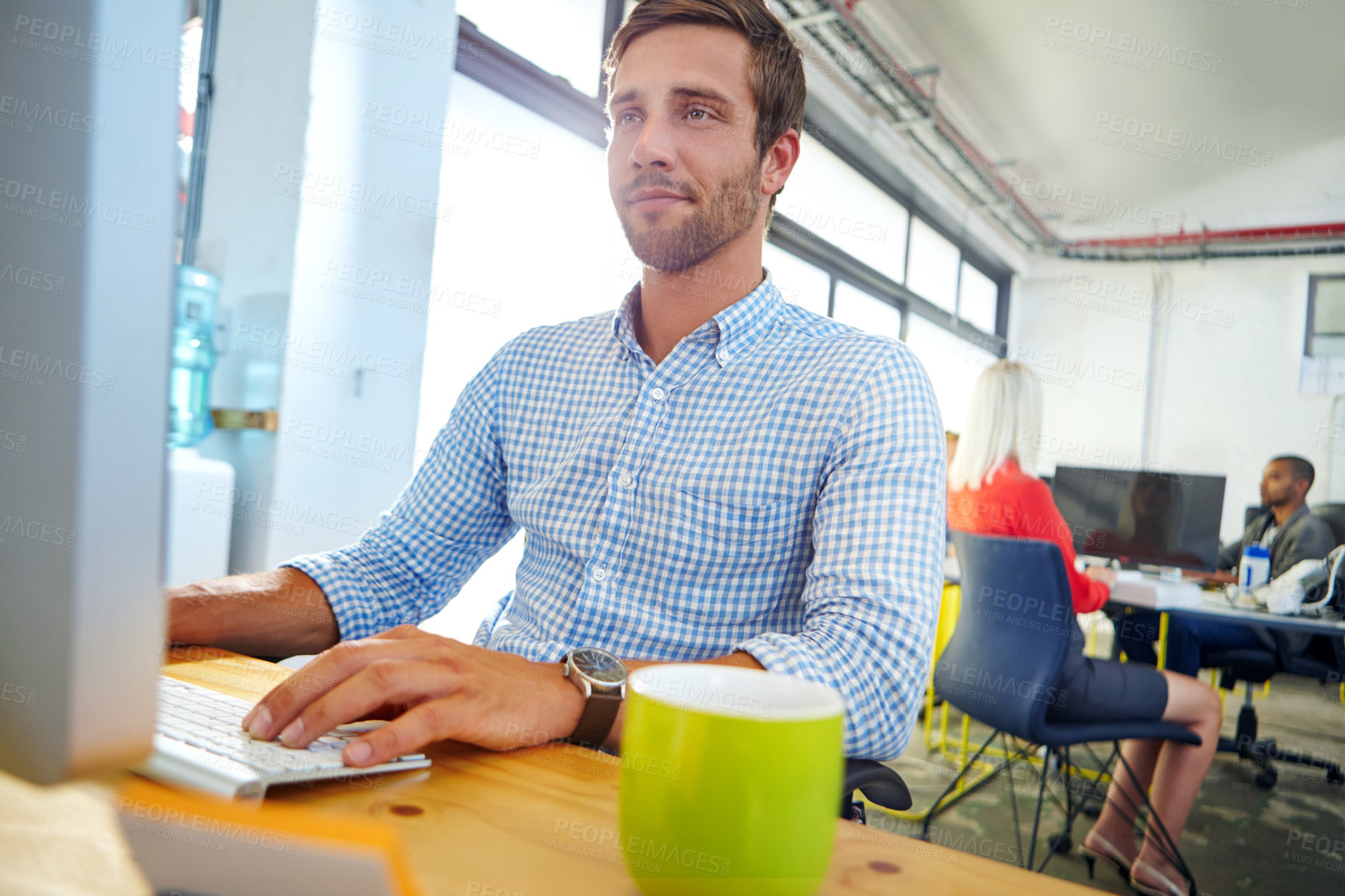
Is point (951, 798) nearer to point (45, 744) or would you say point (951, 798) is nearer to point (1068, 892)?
point (1068, 892)

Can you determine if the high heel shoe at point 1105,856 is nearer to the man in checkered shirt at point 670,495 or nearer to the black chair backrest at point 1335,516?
the man in checkered shirt at point 670,495

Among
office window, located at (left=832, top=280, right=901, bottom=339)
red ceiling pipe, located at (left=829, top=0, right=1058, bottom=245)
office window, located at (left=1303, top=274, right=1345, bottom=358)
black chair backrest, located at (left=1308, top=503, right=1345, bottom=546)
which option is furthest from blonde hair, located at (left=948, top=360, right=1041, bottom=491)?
office window, located at (left=1303, top=274, right=1345, bottom=358)

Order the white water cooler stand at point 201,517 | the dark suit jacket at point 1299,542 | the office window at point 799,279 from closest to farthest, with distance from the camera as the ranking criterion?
1. the white water cooler stand at point 201,517
2. the dark suit jacket at point 1299,542
3. the office window at point 799,279

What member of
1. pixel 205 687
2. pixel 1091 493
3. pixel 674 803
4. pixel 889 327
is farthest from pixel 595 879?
pixel 889 327

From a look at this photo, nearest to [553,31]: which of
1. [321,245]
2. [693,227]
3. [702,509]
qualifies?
[321,245]

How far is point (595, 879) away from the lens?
1.25 ft

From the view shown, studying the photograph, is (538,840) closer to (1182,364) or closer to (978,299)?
(978,299)

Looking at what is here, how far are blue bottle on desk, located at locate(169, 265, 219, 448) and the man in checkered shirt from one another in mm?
1278

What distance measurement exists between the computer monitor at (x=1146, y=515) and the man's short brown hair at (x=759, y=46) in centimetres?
261

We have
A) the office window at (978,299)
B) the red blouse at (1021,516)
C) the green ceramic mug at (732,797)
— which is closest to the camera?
the green ceramic mug at (732,797)

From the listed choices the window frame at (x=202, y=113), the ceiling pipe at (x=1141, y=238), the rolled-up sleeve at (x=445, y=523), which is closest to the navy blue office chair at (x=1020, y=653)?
the rolled-up sleeve at (x=445, y=523)

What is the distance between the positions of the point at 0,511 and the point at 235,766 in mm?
217

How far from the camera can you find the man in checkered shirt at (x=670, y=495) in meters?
0.69

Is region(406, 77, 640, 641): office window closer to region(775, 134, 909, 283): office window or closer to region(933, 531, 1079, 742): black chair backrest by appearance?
region(933, 531, 1079, 742): black chair backrest
